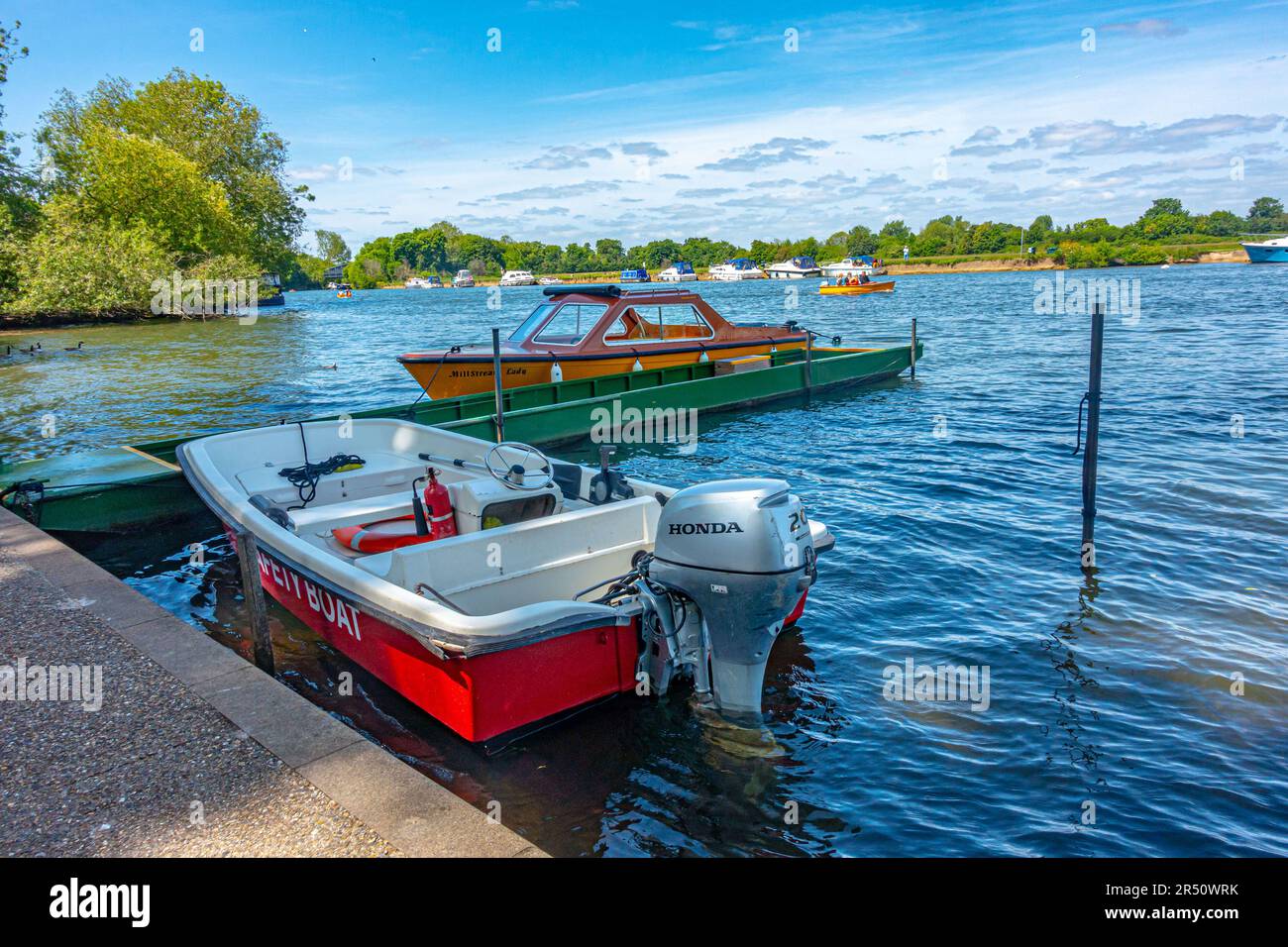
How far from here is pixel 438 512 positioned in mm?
6867

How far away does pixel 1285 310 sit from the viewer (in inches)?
1414

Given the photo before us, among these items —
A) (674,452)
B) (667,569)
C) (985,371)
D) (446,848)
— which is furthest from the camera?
(985,371)

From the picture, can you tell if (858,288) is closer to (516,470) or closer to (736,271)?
(516,470)

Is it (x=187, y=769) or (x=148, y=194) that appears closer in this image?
(x=187, y=769)

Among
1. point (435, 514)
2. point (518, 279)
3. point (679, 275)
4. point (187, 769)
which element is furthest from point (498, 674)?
point (518, 279)

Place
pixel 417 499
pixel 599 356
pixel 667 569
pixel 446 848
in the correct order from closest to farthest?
pixel 446 848 → pixel 667 569 → pixel 417 499 → pixel 599 356

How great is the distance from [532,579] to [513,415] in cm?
715

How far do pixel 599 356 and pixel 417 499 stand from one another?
30.1 ft

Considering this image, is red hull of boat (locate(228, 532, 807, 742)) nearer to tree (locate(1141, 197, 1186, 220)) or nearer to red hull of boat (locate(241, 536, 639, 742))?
red hull of boat (locate(241, 536, 639, 742))

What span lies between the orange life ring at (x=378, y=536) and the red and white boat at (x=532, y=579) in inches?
0.6

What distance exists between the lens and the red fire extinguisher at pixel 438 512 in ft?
22.4

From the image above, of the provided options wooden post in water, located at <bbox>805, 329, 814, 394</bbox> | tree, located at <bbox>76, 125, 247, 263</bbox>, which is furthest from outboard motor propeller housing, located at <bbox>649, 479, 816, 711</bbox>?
tree, located at <bbox>76, 125, 247, 263</bbox>

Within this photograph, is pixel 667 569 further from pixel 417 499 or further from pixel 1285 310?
pixel 1285 310
